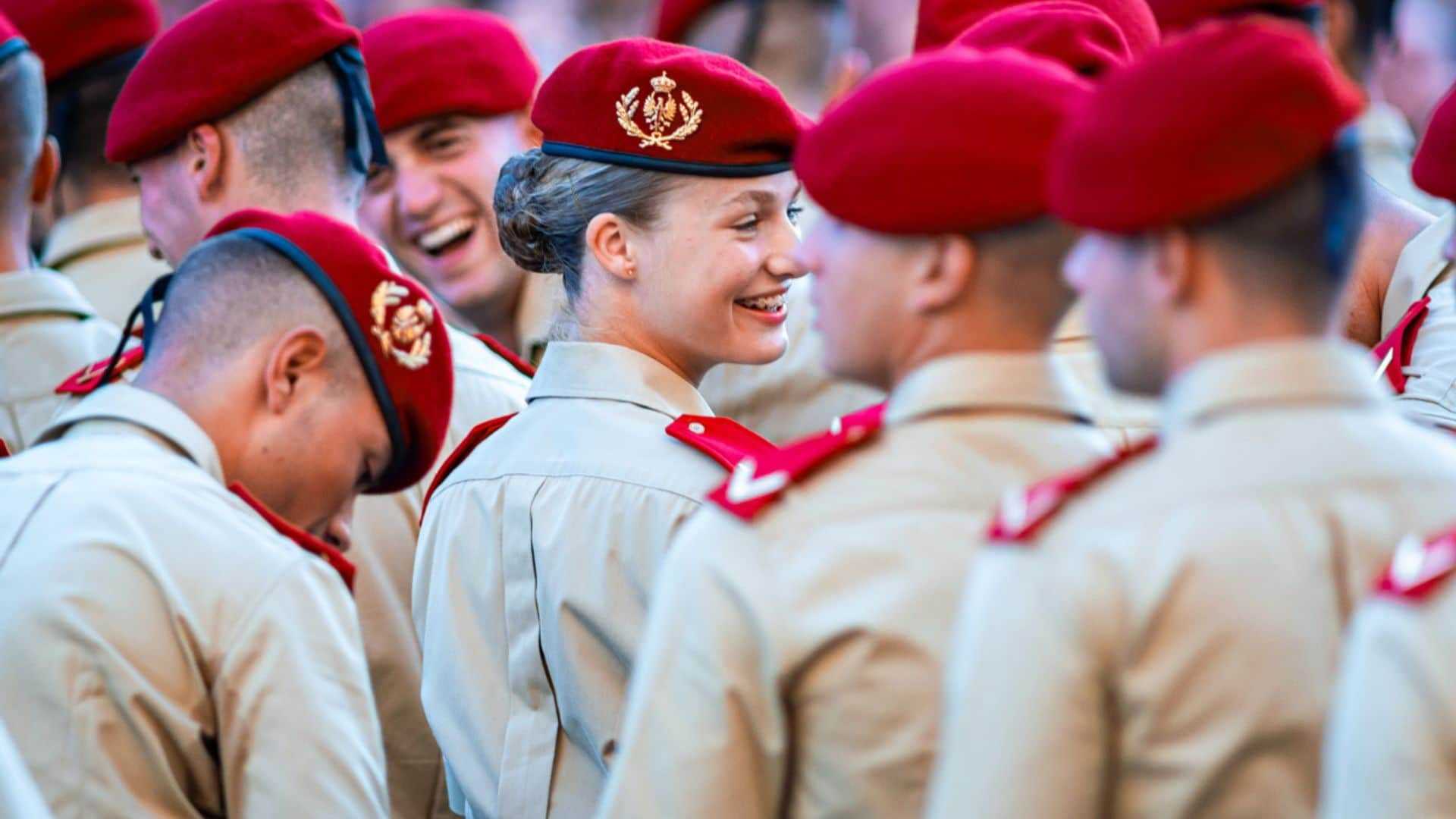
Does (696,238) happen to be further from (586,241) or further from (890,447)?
(890,447)

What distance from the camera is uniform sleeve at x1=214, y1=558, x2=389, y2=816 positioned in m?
2.43

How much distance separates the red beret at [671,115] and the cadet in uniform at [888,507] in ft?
3.35

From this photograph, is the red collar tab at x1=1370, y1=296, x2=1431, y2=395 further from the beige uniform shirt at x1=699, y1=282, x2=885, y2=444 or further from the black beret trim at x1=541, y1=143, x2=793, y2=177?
the beige uniform shirt at x1=699, y1=282, x2=885, y2=444

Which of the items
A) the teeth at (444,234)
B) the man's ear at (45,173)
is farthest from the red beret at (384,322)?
the teeth at (444,234)

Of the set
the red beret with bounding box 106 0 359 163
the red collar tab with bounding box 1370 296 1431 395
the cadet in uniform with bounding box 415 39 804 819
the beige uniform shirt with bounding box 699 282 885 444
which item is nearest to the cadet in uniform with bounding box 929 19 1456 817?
the cadet in uniform with bounding box 415 39 804 819

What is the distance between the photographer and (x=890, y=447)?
2.04m

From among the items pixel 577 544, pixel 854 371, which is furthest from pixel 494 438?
pixel 854 371

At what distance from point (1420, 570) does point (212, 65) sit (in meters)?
2.92

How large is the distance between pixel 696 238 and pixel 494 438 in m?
0.47

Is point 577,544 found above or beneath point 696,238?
beneath

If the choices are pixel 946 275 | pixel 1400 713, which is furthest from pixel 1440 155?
pixel 1400 713

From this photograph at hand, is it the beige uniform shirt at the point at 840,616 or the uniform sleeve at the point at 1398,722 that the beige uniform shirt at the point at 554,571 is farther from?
the uniform sleeve at the point at 1398,722

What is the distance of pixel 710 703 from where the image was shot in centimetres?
198

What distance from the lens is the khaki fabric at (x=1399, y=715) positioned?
1.53 meters
